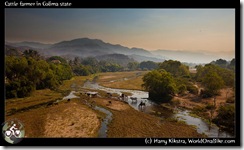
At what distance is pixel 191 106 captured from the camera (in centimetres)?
2698

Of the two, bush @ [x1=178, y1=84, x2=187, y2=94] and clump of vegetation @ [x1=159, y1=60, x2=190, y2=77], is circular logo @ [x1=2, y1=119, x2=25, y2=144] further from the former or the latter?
bush @ [x1=178, y1=84, x2=187, y2=94]

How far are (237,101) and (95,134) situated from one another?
438 inches

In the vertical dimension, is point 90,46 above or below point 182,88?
above

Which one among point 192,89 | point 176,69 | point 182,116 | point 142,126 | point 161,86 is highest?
point 176,69

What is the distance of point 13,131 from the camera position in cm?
1448

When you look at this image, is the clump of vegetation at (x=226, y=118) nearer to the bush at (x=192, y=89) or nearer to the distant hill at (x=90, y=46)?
the distant hill at (x=90, y=46)

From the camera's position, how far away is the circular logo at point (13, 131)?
14.0 metres

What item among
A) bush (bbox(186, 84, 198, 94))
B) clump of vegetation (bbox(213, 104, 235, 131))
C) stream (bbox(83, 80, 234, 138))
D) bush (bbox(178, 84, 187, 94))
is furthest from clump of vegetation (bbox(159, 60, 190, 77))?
clump of vegetation (bbox(213, 104, 235, 131))

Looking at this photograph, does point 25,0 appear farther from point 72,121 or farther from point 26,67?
point 26,67

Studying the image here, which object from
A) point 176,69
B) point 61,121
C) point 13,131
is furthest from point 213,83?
point 13,131

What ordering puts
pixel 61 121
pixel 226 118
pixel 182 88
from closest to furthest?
pixel 61 121, pixel 226 118, pixel 182 88

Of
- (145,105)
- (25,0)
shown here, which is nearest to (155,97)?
(145,105)

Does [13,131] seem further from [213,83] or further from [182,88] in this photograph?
[182,88]

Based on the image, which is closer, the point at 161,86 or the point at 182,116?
the point at 182,116
